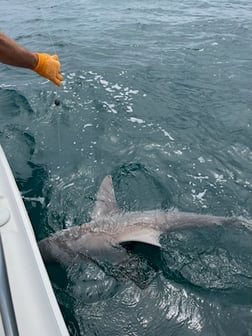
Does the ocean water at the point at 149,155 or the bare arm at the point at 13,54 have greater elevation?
the bare arm at the point at 13,54

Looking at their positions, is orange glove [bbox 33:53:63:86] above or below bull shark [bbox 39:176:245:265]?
above

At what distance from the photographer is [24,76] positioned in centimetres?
805

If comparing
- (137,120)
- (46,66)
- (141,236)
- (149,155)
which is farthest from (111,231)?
(137,120)

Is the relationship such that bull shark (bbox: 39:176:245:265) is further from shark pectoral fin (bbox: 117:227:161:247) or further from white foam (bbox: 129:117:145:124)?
white foam (bbox: 129:117:145:124)

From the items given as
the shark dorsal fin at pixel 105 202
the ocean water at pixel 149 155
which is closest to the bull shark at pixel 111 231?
the shark dorsal fin at pixel 105 202

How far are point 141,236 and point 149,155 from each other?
1843 mm

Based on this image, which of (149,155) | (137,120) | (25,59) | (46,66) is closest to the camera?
(25,59)

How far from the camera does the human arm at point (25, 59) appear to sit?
3.34m

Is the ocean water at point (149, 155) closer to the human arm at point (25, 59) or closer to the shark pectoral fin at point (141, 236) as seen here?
the shark pectoral fin at point (141, 236)

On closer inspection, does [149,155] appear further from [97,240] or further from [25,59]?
[25,59]

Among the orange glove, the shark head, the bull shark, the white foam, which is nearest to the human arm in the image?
the orange glove

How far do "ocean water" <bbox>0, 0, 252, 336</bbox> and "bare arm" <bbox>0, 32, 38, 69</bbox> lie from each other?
5.26 feet

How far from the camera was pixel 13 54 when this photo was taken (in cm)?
344

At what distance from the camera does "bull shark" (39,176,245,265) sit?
3.59 m
